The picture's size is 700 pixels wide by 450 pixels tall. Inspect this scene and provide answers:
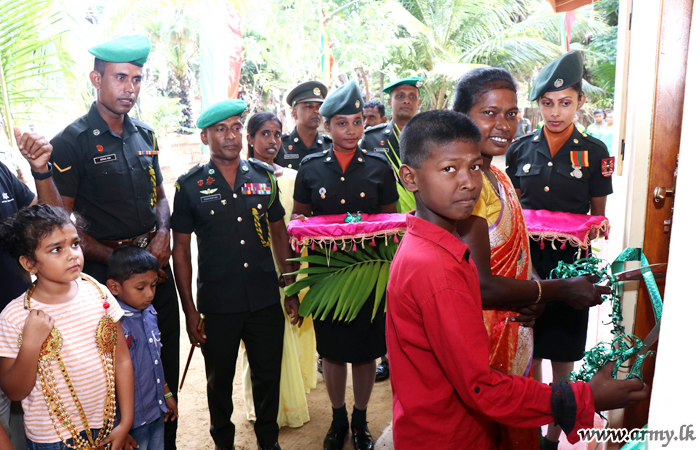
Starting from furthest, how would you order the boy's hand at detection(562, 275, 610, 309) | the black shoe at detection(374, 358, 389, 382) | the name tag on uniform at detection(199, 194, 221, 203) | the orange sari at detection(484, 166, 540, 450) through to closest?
the black shoe at detection(374, 358, 389, 382)
the name tag on uniform at detection(199, 194, 221, 203)
the orange sari at detection(484, 166, 540, 450)
the boy's hand at detection(562, 275, 610, 309)

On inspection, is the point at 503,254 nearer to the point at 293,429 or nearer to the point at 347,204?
the point at 347,204

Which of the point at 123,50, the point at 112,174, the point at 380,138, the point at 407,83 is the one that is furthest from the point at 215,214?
the point at 407,83

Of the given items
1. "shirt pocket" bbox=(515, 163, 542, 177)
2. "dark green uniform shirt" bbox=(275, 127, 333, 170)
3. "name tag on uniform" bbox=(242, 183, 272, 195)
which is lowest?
"name tag on uniform" bbox=(242, 183, 272, 195)

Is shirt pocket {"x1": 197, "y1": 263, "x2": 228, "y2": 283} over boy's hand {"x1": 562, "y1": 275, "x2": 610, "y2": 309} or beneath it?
beneath

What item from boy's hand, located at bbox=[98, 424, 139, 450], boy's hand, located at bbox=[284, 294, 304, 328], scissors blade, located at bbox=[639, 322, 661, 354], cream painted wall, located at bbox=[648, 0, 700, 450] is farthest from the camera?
boy's hand, located at bbox=[284, 294, 304, 328]

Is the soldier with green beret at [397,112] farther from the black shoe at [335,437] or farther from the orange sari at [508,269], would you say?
the orange sari at [508,269]

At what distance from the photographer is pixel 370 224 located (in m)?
2.79

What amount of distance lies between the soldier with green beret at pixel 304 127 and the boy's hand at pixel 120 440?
2865 mm

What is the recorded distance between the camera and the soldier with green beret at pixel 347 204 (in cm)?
317

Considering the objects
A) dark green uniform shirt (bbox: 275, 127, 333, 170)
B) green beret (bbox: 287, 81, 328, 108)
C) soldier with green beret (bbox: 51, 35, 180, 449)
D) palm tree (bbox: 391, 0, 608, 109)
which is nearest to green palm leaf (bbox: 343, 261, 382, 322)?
soldier with green beret (bbox: 51, 35, 180, 449)

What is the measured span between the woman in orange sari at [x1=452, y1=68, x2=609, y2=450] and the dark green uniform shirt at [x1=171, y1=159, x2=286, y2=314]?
4.90 ft

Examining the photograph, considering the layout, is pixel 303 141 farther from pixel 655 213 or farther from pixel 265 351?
pixel 655 213

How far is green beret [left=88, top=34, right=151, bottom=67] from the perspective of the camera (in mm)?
2760

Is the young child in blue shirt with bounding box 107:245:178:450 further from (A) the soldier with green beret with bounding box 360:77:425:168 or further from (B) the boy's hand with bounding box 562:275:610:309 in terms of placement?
(A) the soldier with green beret with bounding box 360:77:425:168
